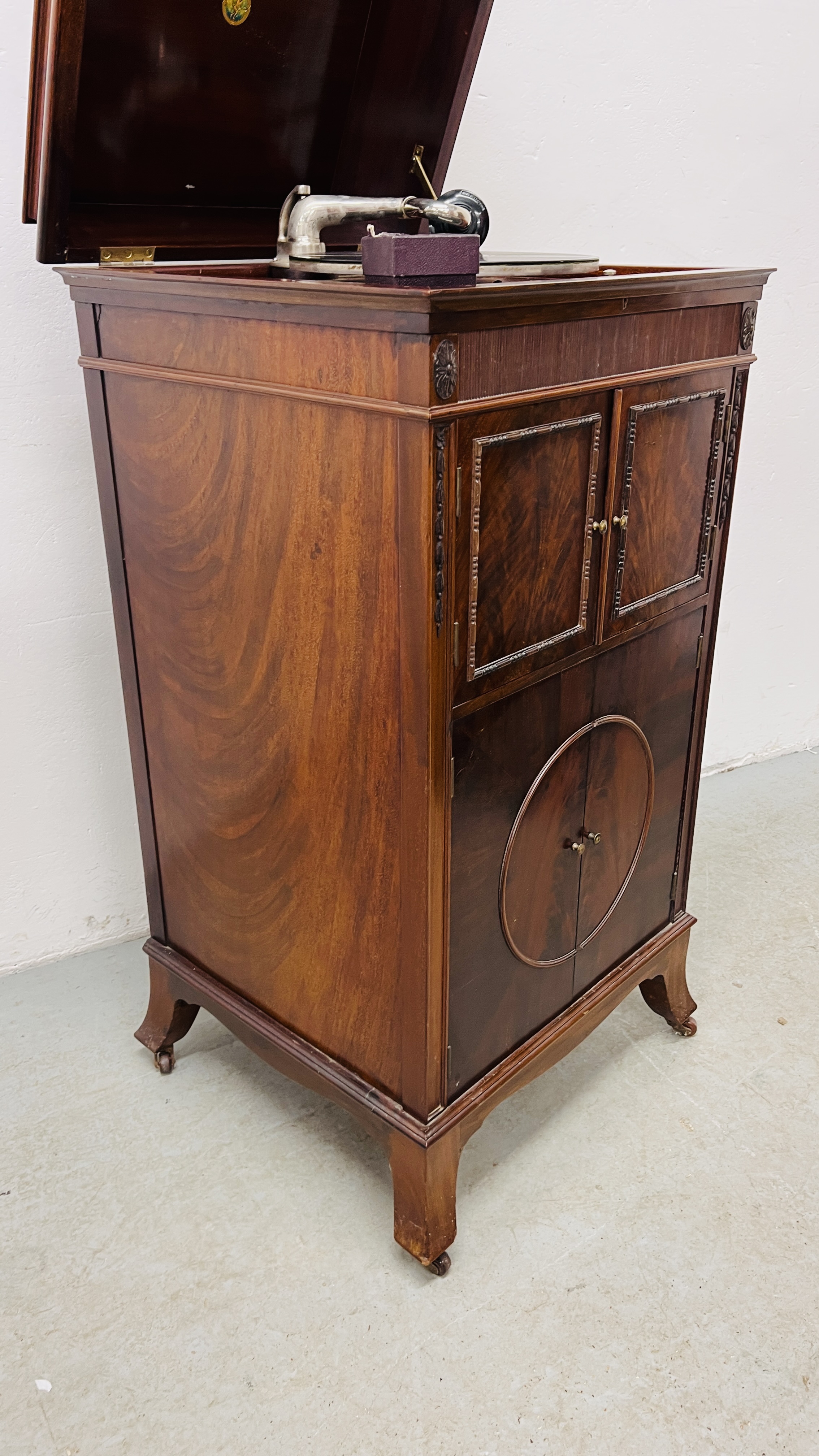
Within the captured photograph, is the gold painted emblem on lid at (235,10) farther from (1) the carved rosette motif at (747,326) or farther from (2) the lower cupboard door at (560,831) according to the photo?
(2) the lower cupboard door at (560,831)

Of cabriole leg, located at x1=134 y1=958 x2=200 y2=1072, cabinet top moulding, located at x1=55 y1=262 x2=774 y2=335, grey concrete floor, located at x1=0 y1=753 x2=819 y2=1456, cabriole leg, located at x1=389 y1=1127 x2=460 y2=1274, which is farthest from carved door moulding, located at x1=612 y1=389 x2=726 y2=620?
cabriole leg, located at x1=134 y1=958 x2=200 y2=1072

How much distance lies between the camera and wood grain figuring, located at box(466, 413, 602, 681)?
1.45m

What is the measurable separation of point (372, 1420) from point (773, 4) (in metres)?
3.14

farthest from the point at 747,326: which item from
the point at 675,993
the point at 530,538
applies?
the point at 675,993

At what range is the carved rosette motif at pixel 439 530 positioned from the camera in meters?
1.34

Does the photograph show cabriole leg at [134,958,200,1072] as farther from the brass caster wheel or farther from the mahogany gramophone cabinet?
the brass caster wheel

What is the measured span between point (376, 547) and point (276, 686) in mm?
340

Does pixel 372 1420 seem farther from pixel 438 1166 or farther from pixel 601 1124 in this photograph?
pixel 601 1124

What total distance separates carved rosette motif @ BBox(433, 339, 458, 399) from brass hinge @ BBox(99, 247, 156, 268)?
28.4 inches

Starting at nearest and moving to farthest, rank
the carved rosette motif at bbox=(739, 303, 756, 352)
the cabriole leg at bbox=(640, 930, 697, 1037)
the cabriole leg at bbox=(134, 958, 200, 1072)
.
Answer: the carved rosette motif at bbox=(739, 303, 756, 352), the cabriole leg at bbox=(134, 958, 200, 1072), the cabriole leg at bbox=(640, 930, 697, 1037)

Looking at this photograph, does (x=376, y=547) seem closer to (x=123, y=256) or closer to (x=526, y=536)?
(x=526, y=536)

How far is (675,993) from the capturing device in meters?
2.34

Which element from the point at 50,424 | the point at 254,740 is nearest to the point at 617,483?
the point at 254,740

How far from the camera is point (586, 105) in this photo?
2.62 metres
